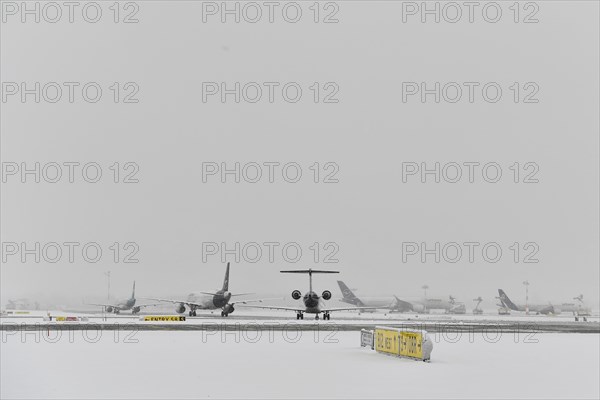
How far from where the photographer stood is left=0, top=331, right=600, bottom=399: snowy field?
89.1 ft

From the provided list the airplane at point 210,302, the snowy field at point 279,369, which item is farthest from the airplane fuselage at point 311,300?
the snowy field at point 279,369

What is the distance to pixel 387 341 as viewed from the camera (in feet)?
141

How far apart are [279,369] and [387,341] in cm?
1112

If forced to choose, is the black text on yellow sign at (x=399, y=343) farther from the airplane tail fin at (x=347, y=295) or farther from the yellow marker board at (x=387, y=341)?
the airplane tail fin at (x=347, y=295)

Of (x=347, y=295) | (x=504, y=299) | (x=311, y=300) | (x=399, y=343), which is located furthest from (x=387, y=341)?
(x=504, y=299)

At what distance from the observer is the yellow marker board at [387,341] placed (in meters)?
41.9

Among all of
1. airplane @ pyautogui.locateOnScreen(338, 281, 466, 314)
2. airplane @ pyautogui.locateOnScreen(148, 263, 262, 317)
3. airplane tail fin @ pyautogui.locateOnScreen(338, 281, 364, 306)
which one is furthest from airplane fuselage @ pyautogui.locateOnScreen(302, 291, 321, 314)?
airplane @ pyautogui.locateOnScreen(338, 281, 466, 314)

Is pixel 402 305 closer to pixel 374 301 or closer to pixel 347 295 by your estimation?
pixel 374 301

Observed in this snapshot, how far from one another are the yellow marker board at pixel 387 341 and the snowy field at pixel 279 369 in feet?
2.89

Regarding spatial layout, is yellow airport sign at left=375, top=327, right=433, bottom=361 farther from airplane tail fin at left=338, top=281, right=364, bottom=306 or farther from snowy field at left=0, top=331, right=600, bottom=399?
airplane tail fin at left=338, top=281, right=364, bottom=306

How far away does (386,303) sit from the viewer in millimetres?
161625

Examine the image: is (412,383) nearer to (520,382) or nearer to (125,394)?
(520,382)

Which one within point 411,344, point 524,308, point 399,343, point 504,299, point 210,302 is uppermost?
point 411,344

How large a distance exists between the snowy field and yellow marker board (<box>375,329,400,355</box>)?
0.88m
